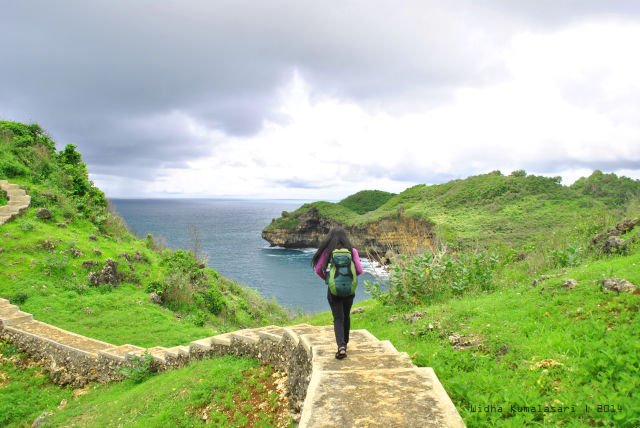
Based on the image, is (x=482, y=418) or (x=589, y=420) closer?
(x=589, y=420)

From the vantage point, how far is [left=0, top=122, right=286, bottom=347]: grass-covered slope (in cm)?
1473

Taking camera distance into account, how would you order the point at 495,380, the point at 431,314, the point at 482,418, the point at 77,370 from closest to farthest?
the point at 482,418 < the point at 495,380 < the point at 431,314 < the point at 77,370

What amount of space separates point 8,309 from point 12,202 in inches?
374

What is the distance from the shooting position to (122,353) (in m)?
11.3

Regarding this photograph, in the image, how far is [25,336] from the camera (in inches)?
481

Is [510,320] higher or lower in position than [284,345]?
higher

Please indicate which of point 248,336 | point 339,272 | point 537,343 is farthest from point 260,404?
point 537,343

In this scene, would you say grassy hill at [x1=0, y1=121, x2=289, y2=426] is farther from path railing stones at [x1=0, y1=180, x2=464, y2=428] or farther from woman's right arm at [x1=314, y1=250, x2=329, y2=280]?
woman's right arm at [x1=314, y1=250, x2=329, y2=280]

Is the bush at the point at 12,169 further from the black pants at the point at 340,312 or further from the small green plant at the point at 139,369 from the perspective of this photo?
the black pants at the point at 340,312

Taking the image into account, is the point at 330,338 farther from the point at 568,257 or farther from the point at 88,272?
the point at 88,272

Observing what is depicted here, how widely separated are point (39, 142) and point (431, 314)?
3059 cm

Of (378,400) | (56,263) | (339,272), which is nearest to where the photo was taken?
(378,400)

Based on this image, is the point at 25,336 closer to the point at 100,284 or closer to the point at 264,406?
the point at 100,284

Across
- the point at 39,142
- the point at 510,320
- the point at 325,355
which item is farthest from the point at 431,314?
the point at 39,142
